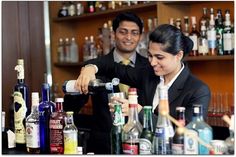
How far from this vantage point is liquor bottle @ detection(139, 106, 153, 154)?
1104 mm

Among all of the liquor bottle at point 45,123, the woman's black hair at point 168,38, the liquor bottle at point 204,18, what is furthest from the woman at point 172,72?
the liquor bottle at point 204,18

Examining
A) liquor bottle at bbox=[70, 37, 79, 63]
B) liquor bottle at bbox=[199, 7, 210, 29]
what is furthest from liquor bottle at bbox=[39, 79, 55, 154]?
liquor bottle at bbox=[70, 37, 79, 63]

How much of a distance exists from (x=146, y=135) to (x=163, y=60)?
0.44 meters

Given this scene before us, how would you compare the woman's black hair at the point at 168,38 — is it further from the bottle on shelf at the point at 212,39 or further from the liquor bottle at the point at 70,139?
the bottle on shelf at the point at 212,39

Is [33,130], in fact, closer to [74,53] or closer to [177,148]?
[177,148]

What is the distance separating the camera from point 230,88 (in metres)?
2.57

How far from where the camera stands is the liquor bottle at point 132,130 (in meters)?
1.12

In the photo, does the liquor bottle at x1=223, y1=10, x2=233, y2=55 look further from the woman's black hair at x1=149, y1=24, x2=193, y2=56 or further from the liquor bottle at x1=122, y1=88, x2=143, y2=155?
the liquor bottle at x1=122, y1=88, x2=143, y2=155

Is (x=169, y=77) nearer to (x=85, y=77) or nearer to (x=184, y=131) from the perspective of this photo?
(x=85, y=77)

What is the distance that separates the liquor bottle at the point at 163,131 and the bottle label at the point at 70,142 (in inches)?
9.4

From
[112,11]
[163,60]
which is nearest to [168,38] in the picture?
[163,60]

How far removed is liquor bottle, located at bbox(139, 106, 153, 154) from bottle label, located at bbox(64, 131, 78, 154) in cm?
20

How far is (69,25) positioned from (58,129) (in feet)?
7.77

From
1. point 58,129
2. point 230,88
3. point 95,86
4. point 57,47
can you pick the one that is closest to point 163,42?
point 95,86
